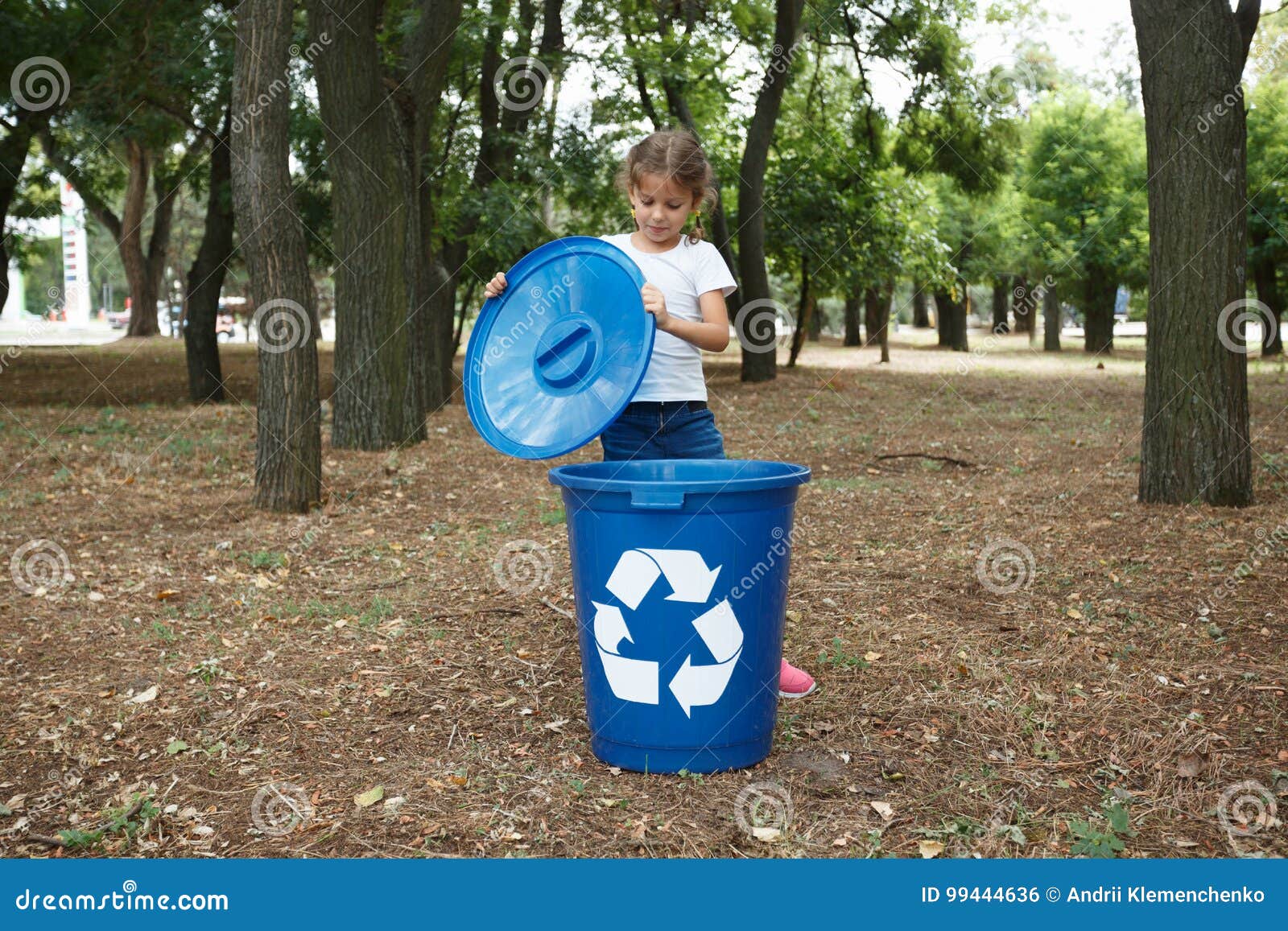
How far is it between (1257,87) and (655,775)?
23111 mm

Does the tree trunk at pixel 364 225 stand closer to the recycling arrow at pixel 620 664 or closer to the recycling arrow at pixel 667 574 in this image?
the recycling arrow at pixel 620 664

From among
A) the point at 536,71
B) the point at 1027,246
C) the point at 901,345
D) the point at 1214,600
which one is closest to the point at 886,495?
the point at 1214,600

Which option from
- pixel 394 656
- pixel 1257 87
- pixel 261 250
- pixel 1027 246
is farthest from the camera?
pixel 1027 246

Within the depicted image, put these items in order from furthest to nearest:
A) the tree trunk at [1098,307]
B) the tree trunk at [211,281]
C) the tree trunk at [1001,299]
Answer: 1. the tree trunk at [1001,299]
2. the tree trunk at [1098,307]
3. the tree trunk at [211,281]

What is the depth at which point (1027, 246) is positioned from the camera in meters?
27.8

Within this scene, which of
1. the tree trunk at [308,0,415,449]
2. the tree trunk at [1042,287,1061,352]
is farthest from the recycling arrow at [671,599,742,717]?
the tree trunk at [1042,287,1061,352]

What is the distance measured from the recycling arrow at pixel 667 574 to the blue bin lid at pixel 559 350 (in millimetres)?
340

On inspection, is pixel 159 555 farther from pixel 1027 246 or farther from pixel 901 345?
pixel 901 345

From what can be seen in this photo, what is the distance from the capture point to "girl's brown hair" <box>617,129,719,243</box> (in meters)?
3.20

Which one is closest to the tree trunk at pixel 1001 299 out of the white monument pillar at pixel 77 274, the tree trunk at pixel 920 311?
the tree trunk at pixel 920 311

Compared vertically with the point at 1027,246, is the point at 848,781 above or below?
below

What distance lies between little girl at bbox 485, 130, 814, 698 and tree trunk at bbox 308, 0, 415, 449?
569 cm

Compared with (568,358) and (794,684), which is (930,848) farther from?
(568,358)

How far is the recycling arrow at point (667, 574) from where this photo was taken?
2869 mm
